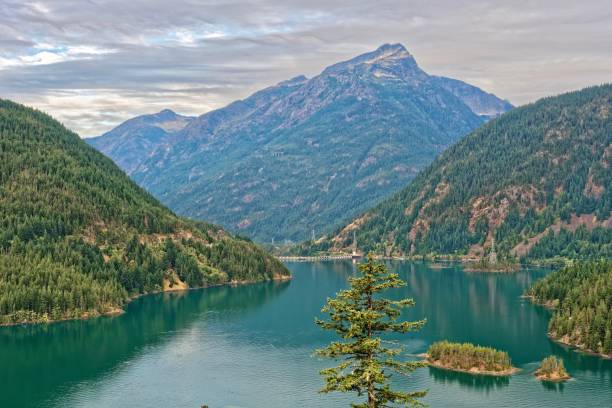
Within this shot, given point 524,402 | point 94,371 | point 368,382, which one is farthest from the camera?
point 94,371

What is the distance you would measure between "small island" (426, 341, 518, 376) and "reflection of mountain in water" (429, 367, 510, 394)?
2701mm

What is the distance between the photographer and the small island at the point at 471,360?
170000 mm

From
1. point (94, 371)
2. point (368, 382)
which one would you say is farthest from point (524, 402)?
point (94, 371)

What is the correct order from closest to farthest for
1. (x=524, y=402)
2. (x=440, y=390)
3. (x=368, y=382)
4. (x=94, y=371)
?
(x=368, y=382), (x=524, y=402), (x=440, y=390), (x=94, y=371)

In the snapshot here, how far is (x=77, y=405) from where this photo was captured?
490 ft

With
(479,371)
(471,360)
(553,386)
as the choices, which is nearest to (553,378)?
(553,386)

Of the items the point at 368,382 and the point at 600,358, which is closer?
the point at 368,382

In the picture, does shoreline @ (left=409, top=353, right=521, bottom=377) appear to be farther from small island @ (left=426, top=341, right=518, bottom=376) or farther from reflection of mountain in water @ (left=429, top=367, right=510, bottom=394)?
reflection of mountain in water @ (left=429, top=367, right=510, bottom=394)

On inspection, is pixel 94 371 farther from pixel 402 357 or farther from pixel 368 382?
pixel 368 382

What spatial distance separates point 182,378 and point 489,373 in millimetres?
68137

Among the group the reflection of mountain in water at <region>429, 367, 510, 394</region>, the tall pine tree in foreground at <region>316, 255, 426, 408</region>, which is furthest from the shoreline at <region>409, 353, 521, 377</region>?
the tall pine tree in foreground at <region>316, 255, 426, 408</region>

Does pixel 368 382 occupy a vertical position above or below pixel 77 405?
above

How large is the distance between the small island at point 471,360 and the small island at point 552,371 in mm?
6625

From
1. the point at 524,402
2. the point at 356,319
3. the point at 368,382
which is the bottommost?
the point at 524,402
